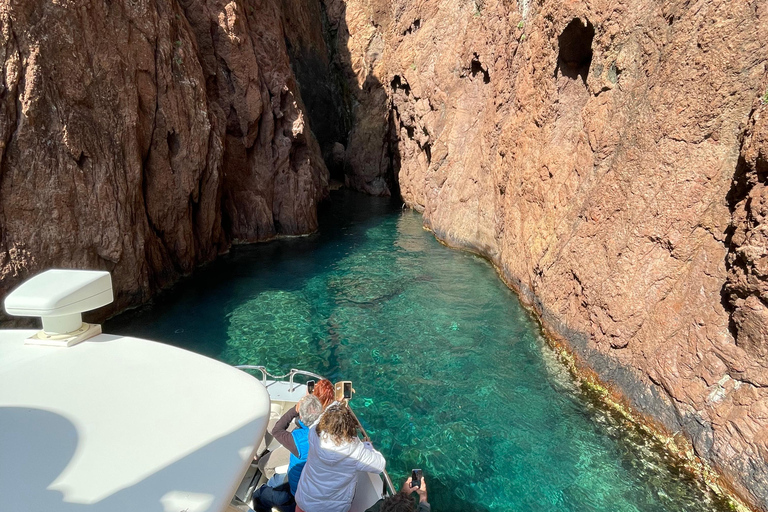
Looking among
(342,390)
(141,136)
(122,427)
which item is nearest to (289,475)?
(342,390)

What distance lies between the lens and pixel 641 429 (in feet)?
20.9

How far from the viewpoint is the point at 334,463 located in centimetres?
336

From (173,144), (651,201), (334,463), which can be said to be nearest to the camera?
(334,463)

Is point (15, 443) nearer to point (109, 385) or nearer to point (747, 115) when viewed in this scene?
point (109, 385)

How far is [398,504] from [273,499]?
125 centimetres

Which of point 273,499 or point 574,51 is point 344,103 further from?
point 273,499

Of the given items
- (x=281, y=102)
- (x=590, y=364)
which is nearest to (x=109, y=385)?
(x=590, y=364)

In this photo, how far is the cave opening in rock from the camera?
10113mm

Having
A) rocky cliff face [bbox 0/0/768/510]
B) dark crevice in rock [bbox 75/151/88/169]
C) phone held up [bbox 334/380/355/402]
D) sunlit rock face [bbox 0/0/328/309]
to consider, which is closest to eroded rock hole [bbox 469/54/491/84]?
rocky cliff face [bbox 0/0/768/510]

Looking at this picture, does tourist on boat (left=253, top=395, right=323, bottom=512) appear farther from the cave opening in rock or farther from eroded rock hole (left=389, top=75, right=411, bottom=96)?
eroded rock hole (left=389, top=75, right=411, bottom=96)

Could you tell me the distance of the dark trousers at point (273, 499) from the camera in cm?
388

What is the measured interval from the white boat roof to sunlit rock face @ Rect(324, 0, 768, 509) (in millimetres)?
5299

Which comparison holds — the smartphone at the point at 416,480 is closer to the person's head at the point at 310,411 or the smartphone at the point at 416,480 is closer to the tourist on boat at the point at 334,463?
the tourist on boat at the point at 334,463

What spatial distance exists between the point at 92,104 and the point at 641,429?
11.3 meters
